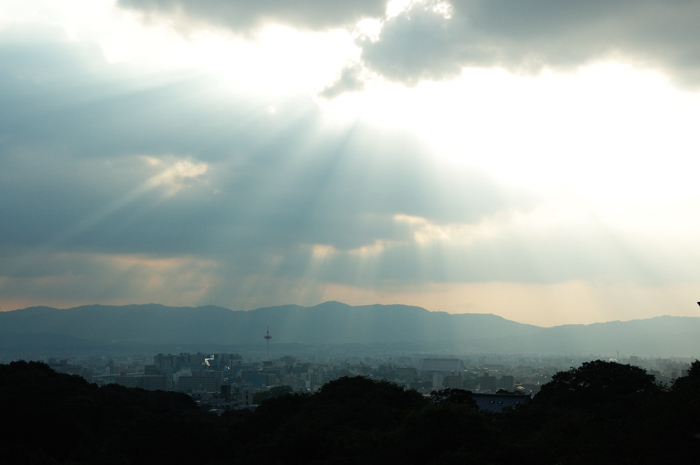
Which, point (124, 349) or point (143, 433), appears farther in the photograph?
point (124, 349)

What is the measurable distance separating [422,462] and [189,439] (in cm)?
1017

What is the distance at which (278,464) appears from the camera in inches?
582

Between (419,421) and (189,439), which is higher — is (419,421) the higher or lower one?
the higher one

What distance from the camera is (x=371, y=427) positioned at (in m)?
19.8

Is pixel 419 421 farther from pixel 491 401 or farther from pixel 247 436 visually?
pixel 491 401

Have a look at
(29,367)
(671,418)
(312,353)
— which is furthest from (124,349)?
(671,418)

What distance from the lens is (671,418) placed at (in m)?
9.50

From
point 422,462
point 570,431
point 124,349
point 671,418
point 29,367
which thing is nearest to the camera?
point 671,418

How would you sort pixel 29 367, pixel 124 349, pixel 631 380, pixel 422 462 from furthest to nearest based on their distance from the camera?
pixel 124 349 → pixel 29 367 → pixel 631 380 → pixel 422 462

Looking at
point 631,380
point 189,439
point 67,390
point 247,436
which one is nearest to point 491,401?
point 631,380

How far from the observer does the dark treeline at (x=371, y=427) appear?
36.4 ft

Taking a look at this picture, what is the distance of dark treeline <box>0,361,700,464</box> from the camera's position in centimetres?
1109

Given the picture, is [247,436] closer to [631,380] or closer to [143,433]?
[143,433]

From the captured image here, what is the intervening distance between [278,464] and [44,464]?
581cm
